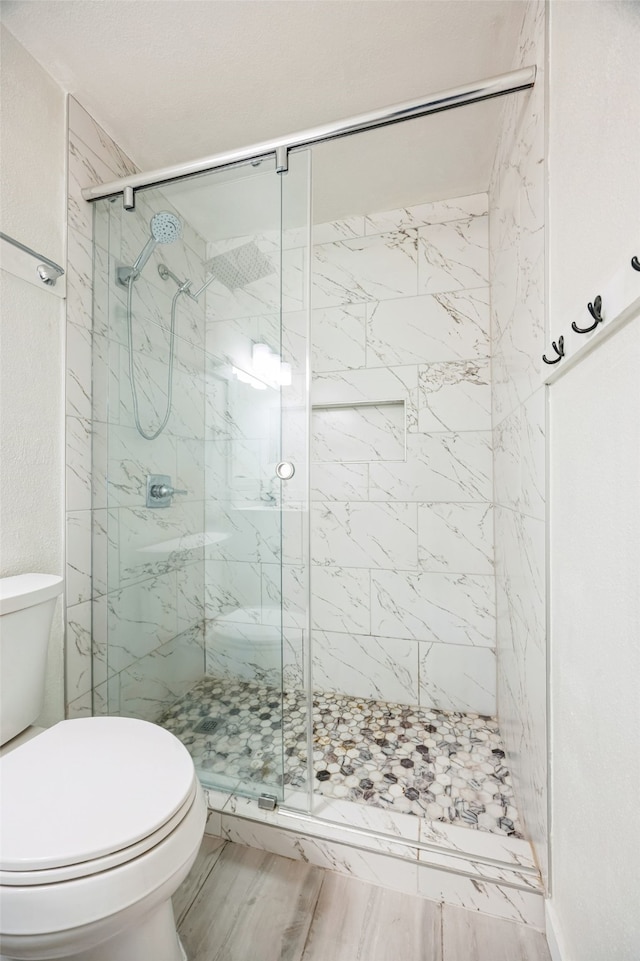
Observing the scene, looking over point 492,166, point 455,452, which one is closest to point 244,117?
point 492,166

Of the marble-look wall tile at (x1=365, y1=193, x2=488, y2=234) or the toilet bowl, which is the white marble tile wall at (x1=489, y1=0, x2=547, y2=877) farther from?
the toilet bowl

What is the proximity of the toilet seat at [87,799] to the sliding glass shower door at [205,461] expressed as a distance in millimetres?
429

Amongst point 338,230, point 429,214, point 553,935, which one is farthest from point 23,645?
point 429,214

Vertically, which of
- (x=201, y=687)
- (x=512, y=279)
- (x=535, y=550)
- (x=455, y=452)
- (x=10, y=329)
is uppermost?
(x=512, y=279)

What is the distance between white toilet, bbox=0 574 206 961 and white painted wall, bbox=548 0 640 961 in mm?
710

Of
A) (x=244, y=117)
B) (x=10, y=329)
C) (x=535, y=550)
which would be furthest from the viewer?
(x=244, y=117)

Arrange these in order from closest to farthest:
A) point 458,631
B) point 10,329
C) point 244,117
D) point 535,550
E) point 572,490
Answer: point 572,490 < point 535,550 < point 10,329 < point 244,117 < point 458,631

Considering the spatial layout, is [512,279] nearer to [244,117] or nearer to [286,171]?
[286,171]

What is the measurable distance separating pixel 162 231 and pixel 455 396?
1328 mm

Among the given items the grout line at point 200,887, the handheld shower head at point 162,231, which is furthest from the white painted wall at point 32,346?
the grout line at point 200,887

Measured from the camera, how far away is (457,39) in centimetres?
117

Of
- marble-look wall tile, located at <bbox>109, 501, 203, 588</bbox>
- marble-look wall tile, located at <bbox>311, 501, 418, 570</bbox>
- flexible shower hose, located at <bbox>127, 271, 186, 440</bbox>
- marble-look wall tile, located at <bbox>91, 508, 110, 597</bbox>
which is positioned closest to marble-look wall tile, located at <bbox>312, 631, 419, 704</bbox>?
marble-look wall tile, located at <bbox>311, 501, 418, 570</bbox>

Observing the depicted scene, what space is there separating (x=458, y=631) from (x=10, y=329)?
1.98 metres

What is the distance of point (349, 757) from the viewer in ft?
4.81
